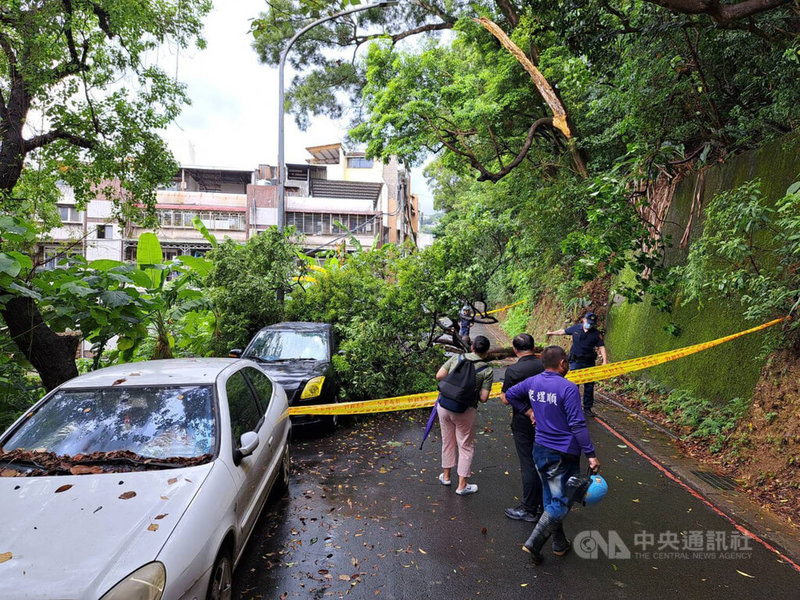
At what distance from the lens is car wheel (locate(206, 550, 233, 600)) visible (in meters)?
2.86

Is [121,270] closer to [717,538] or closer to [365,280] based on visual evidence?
[365,280]

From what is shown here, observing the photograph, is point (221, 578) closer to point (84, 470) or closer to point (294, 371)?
point (84, 470)

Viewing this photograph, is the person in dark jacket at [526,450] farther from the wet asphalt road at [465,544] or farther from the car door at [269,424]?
the car door at [269,424]

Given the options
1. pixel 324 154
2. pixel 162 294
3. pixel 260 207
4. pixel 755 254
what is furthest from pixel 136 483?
pixel 324 154

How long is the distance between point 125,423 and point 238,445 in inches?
32.7

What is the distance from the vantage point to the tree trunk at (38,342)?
19.4 ft

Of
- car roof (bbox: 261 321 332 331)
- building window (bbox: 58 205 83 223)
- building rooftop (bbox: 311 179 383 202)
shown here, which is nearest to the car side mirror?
car roof (bbox: 261 321 332 331)

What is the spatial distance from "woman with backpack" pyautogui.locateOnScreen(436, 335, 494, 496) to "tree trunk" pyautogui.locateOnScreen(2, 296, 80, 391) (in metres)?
4.89

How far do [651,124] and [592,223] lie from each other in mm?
3198

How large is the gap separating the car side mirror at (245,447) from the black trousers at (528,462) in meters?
2.37

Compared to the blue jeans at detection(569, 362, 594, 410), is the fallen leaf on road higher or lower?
higher

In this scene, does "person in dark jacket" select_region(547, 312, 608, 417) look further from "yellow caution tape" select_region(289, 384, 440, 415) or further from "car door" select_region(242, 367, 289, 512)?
"car door" select_region(242, 367, 289, 512)

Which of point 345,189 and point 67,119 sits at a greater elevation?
point 345,189

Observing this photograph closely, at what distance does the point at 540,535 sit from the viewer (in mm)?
3861
